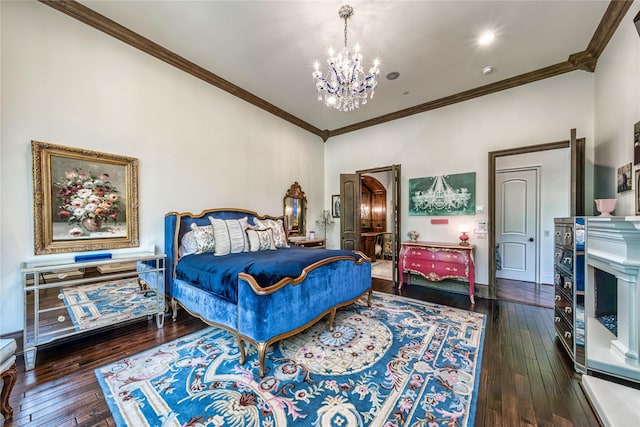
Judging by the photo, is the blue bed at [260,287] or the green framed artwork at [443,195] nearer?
the blue bed at [260,287]

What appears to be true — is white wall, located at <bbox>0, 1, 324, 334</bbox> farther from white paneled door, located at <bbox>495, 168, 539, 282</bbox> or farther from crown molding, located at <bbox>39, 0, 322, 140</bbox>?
white paneled door, located at <bbox>495, 168, 539, 282</bbox>

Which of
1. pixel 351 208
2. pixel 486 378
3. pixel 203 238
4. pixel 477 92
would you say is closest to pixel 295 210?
pixel 351 208

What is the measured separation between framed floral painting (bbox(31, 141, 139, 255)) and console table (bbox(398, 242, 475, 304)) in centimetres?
419

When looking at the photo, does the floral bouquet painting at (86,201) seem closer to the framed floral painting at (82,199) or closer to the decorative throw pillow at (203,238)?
the framed floral painting at (82,199)

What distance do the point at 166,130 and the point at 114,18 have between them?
1245 millimetres

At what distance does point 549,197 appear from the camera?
4.54 meters

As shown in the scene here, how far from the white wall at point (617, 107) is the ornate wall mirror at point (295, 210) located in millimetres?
4601

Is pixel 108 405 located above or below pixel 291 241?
below

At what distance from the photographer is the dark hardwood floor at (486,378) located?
1.51 meters

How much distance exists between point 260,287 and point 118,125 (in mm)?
2711

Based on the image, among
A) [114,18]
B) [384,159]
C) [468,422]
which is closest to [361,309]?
[468,422]

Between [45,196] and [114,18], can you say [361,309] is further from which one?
[114,18]

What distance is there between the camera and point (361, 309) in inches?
128

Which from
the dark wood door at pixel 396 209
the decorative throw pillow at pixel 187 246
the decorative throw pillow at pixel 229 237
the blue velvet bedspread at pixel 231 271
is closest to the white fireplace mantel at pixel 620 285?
the blue velvet bedspread at pixel 231 271
